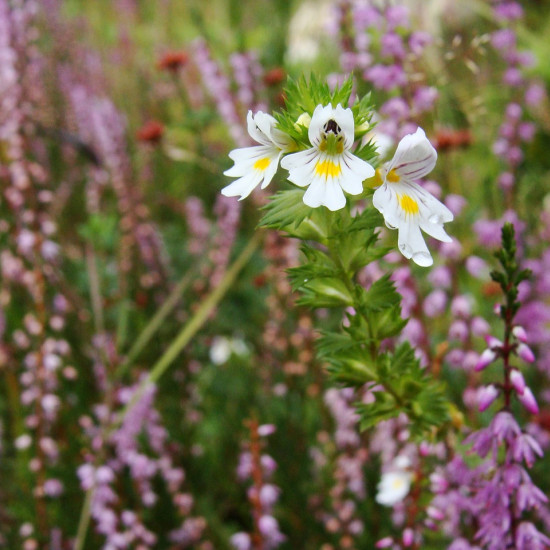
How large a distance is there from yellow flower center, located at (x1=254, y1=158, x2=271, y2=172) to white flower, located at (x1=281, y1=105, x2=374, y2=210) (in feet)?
0.32

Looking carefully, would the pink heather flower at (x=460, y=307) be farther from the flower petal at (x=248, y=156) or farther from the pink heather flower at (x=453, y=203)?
the flower petal at (x=248, y=156)

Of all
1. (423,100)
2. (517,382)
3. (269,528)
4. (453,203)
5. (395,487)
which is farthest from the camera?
(453,203)

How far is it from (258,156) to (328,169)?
162 mm

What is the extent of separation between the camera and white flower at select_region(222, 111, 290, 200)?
0.99 metres

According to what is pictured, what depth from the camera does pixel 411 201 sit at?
1011 millimetres

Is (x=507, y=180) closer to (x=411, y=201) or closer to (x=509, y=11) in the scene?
(x=509, y=11)

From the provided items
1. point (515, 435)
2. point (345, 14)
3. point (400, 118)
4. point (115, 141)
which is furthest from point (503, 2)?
point (515, 435)

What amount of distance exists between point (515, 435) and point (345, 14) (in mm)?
1521

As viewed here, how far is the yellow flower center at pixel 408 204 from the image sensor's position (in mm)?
988

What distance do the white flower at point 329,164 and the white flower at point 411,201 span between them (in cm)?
5

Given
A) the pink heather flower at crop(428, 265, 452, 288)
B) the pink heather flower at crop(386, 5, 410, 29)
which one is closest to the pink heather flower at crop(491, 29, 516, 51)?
the pink heather flower at crop(386, 5, 410, 29)

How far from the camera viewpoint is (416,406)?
114 centimetres

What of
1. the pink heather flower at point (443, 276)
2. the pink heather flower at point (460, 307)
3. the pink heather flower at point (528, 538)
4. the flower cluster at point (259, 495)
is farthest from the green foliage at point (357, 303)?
the pink heather flower at point (443, 276)

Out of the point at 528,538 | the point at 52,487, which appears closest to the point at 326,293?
the point at 528,538
